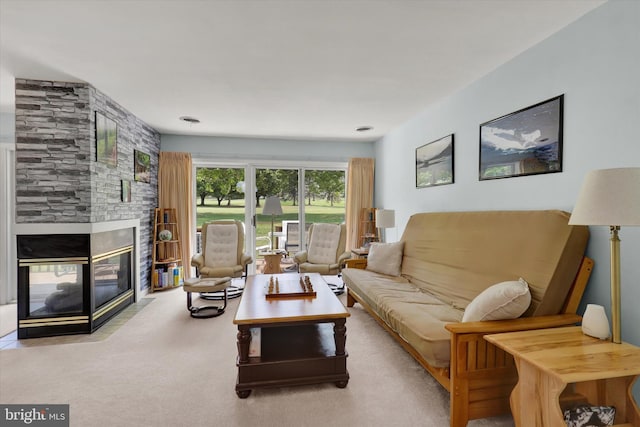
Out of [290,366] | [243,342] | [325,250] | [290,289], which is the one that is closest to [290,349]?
[290,366]

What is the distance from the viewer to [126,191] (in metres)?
3.82

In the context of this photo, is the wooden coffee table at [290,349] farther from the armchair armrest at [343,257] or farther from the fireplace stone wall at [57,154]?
the fireplace stone wall at [57,154]

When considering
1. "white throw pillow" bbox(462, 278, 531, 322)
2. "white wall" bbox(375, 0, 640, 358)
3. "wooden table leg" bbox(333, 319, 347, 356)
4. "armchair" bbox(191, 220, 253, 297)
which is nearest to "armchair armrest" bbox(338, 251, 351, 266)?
"armchair" bbox(191, 220, 253, 297)

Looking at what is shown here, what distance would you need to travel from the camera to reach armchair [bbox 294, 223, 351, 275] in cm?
431

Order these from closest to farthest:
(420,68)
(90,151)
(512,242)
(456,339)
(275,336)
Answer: (456,339) → (512,242) → (275,336) → (420,68) → (90,151)

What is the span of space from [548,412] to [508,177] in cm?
176

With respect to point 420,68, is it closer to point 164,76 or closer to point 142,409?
point 164,76

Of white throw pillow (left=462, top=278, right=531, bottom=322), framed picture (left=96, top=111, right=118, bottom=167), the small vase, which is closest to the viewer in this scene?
the small vase

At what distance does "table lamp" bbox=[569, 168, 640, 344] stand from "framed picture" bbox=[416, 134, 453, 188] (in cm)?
188

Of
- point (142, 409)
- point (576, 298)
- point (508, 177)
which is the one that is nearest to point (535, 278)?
point (576, 298)

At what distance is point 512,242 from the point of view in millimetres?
2199

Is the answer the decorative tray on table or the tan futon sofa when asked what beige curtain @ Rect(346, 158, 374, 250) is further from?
the decorative tray on table

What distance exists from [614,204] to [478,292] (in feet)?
3.80

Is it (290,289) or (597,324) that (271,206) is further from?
(597,324)
